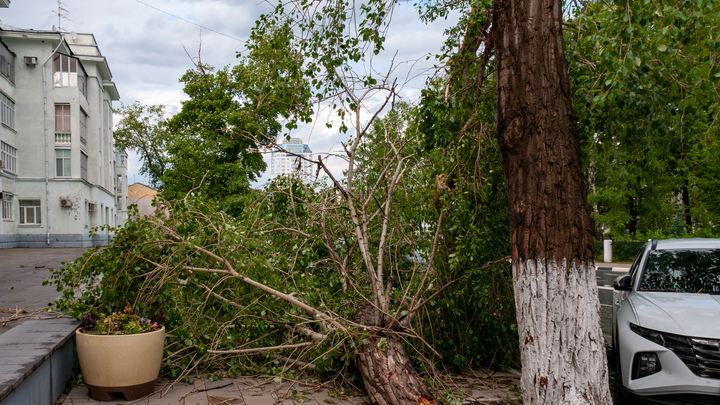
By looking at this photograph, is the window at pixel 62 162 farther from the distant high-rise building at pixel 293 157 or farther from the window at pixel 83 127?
the distant high-rise building at pixel 293 157

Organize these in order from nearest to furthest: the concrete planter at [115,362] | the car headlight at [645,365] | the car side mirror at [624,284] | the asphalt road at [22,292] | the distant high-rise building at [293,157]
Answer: the car headlight at [645,365] → the concrete planter at [115,362] → the car side mirror at [624,284] → the distant high-rise building at [293,157] → the asphalt road at [22,292]

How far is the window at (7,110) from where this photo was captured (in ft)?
104

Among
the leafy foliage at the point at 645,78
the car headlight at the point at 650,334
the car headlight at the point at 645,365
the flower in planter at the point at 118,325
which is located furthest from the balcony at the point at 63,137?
the car headlight at the point at 645,365

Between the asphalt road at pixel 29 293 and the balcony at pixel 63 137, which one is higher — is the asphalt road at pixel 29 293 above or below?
below


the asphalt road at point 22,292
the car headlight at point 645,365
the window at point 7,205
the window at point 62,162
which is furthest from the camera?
the window at point 62,162

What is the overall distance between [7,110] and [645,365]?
37.3 meters

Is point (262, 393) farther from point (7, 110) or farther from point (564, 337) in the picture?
point (7, 110)

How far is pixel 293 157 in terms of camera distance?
21.2 feet

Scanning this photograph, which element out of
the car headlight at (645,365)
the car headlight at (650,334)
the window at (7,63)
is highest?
the window at (7,63)

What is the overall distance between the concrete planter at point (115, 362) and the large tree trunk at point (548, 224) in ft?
11.2

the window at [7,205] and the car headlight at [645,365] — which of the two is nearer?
the car headlight at [645,365]

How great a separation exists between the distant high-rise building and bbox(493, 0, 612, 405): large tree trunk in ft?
9.05

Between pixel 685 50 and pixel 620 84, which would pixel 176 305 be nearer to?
pixel 620 84

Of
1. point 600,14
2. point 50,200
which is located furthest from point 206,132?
point 600,14
